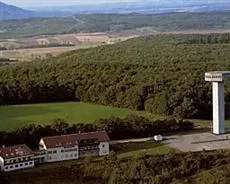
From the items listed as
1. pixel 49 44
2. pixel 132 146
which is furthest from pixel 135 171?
pixel 49 44

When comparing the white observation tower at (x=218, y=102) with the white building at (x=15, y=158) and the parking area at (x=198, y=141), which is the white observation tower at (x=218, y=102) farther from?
the white building at (x=15, y=158)

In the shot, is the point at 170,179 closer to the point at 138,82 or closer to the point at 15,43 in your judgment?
the point at 138,82

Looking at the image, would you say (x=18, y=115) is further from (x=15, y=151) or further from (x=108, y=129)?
(x=15, y=151)

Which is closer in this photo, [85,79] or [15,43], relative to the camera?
[85,79]

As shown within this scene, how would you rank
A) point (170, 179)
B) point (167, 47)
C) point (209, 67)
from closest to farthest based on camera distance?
point (170, 179)
point (209, 67)
point (167, 47)

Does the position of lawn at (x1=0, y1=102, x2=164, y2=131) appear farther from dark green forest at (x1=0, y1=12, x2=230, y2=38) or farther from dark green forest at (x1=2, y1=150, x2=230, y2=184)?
dark green forest at (x1=0, y1=12, x2=230, y2=38)

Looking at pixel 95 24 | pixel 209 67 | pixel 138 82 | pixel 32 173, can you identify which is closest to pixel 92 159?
pixel 32 173

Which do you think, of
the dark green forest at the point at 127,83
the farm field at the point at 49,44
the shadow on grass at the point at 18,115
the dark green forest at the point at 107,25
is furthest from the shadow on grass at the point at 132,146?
the dark green forest at the point at 107,25
